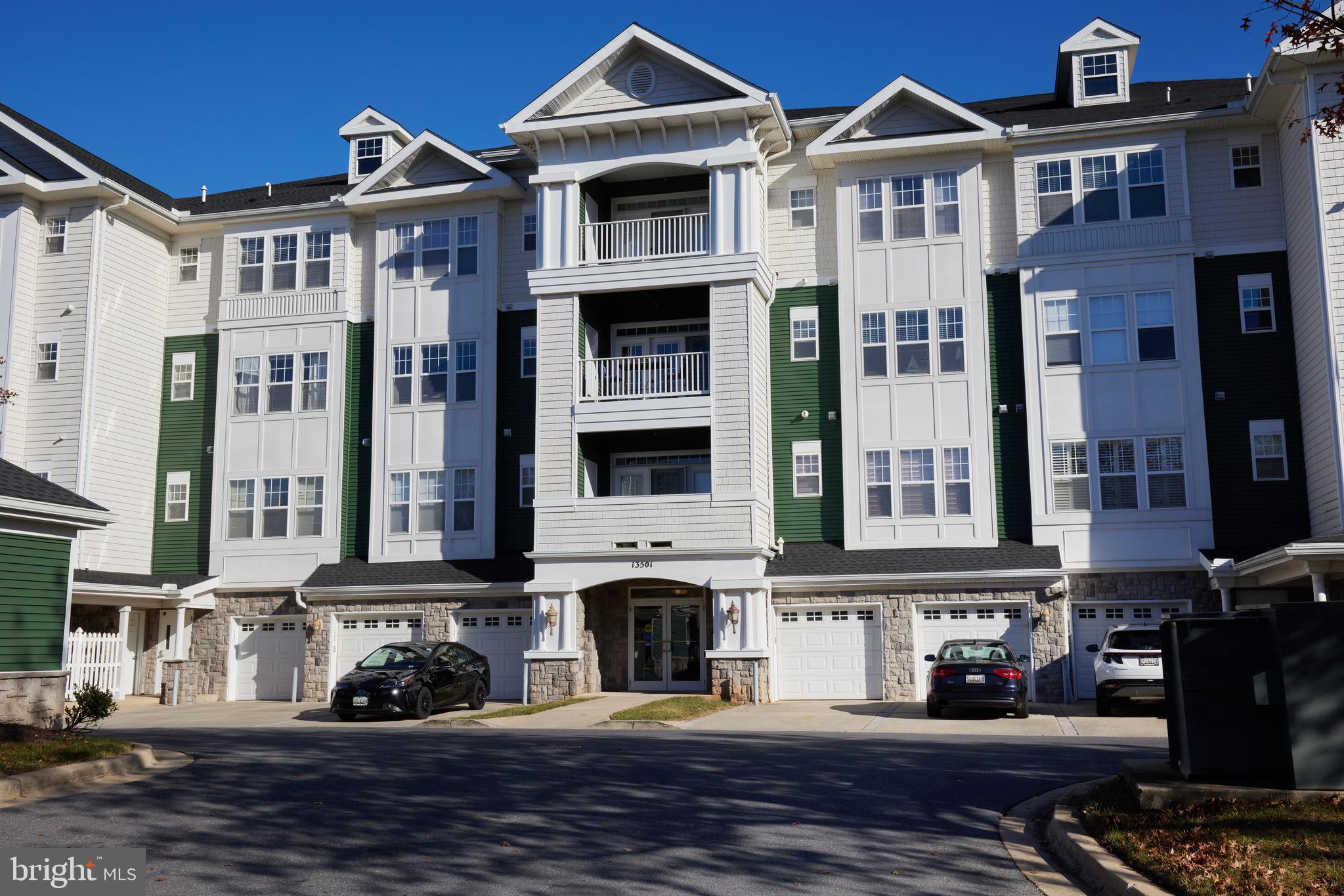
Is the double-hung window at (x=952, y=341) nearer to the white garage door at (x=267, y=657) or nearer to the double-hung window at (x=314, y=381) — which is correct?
the double-hung window at (x=314, y=381)

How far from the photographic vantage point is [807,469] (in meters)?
29.0

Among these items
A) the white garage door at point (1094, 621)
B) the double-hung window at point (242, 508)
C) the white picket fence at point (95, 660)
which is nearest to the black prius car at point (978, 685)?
the white garage door at point (1094, 621)

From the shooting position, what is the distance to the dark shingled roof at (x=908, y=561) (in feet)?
87.1

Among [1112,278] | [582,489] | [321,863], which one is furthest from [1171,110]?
[321,863]

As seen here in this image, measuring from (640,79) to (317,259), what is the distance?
10143mm

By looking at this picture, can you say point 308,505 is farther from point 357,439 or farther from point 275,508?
point 357,439

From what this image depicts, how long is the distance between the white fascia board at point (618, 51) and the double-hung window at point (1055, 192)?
675 cm

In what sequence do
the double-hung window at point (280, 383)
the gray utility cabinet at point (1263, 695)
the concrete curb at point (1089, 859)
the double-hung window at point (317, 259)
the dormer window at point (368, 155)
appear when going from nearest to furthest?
1. the concrete curb at point (1089, 859)
2. the gray utility cabinet at point (1263, 695)
3. the double-hung window at point (280, 383)
4. the double-hung window at point (317, 259)
5. the dormer window at point (368, 155)

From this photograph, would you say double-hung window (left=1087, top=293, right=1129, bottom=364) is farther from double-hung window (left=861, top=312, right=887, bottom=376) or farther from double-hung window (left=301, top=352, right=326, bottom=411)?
double-hung window (left=301, top=352, right=326, bottom=411)

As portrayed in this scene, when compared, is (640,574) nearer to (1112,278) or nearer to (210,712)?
(210,712)

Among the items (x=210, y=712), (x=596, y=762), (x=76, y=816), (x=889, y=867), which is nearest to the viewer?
(x=889, y=867)

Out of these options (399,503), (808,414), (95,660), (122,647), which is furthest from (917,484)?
(95,660)

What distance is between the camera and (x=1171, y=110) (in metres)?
28.2

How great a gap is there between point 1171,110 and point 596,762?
22.3 m
